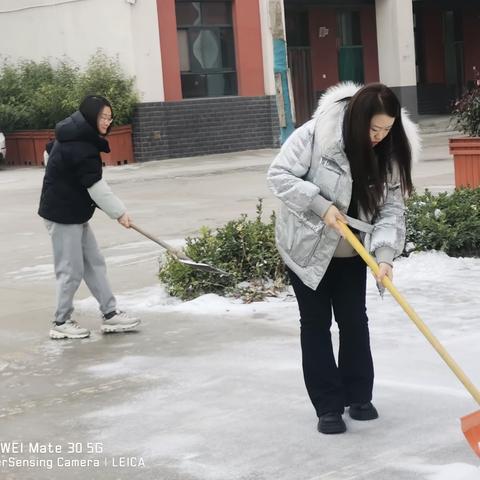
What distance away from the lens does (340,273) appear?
185 inches

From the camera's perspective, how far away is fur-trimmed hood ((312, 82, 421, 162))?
4.50m

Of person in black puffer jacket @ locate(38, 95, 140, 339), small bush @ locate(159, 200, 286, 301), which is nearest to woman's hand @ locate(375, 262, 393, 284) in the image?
person in black puffer jacket @ locate(38, 95, 140, 339)

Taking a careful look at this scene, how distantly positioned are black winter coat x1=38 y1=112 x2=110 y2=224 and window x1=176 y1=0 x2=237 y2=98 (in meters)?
16.6

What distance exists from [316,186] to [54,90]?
18.7m

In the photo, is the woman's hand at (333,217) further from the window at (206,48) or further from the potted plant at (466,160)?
the window at (206,48)

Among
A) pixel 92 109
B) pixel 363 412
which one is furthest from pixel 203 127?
pixel 363 412

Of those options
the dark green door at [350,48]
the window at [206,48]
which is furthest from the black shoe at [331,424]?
the dark green door at [350,48]

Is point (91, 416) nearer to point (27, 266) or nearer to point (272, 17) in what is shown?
point (27, 266)

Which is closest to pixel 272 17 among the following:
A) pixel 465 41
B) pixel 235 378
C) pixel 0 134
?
pixel 235 378

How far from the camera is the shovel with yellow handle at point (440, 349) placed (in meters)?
3.97

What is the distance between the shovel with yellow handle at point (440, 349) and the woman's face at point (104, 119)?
260cm

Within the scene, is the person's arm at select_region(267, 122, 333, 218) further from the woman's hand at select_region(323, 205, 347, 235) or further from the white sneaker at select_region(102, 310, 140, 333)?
the white sneaker at select_region(102, 310, 140, 333)

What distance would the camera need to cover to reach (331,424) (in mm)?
4652

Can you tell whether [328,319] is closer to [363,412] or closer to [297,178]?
[363,412]
